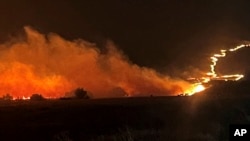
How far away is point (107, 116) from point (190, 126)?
118 ft

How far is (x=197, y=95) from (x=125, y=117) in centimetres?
4857

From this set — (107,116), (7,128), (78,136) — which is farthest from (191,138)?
(107,116)

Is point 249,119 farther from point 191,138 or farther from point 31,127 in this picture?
point 31,127

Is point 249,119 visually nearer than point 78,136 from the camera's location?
Yes

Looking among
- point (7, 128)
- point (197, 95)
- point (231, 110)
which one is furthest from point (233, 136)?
point (197, 95)

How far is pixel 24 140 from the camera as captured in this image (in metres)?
65.2

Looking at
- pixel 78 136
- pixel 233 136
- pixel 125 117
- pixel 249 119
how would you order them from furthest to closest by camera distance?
pixel 125 117 → pixel 78 136 → pixel 249 119 → pixel 233 136

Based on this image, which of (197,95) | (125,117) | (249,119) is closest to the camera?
(249,119)

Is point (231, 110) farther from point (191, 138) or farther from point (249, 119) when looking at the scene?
point (191, 138)

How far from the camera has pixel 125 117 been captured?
90562mm

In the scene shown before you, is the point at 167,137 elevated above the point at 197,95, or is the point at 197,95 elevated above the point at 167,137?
the point at 197,95

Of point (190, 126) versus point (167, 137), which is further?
point (190, 126)

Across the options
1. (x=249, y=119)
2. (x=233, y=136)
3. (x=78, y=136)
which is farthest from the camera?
(x=78, y=136)

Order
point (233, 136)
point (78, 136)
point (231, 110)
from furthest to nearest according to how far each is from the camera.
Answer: point (231, 110)
point (78, 136)
point (233, 136)
